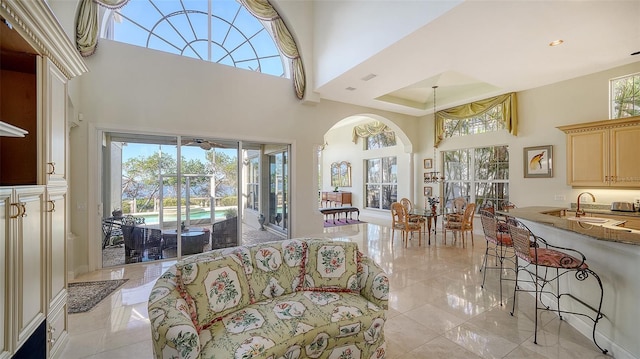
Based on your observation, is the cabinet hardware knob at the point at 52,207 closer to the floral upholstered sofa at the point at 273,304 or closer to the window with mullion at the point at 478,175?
the floral upholstered sofa at the point at 273,304

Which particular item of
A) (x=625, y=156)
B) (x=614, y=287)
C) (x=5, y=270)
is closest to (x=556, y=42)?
(x=625, y=156)

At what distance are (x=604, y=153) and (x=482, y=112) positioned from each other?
2.45 metres

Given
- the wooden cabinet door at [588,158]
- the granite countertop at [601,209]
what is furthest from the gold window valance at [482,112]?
the granite countertop at [601,209]

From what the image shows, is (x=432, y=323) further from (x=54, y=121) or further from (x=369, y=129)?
(x=369, y=129)

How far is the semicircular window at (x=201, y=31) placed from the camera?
14.7ft

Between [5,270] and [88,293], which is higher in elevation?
[5,270]

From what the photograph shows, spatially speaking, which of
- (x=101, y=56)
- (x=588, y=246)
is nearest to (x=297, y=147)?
(x=101, y=56)

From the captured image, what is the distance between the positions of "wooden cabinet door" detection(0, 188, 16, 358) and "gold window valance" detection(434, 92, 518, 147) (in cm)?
767

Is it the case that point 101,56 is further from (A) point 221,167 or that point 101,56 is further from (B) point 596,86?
(B) point 596,86

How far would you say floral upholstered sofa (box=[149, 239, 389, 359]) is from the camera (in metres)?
1.50

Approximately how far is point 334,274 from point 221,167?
3.83m

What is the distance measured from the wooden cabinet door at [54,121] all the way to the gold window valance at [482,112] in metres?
7.50

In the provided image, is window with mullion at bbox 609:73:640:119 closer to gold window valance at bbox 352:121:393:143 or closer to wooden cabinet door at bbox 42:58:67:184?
gold window valance at bbox 352:121:393:143

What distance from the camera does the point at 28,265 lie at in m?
1.70
